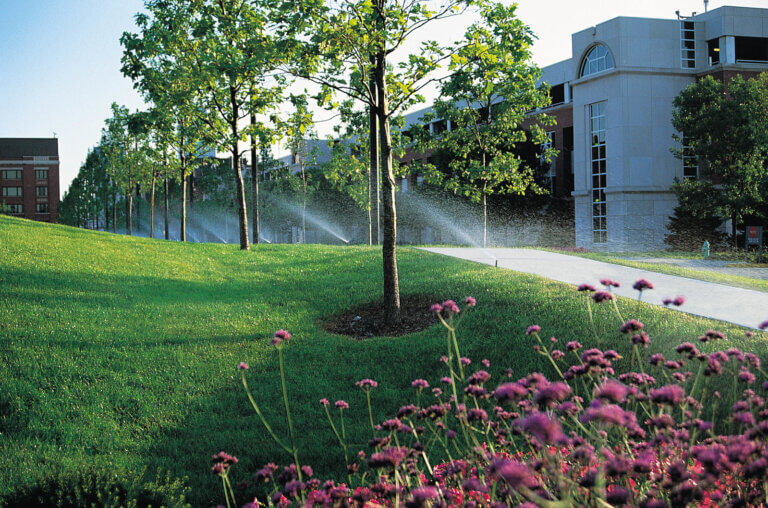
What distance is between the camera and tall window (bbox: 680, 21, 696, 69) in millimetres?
31859

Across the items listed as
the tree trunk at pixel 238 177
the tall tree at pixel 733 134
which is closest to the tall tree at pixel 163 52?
the tree trunk at pixel 238 177

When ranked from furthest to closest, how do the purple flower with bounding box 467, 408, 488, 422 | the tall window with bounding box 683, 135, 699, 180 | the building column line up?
1. the building column
2. the tall window with bounding box 683, 135, 699, 180
3. the purple flower with bounding box 467, 408, 488, 422

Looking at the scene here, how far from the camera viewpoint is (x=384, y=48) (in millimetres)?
8383

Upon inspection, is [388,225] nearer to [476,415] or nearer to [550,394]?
[476,415]

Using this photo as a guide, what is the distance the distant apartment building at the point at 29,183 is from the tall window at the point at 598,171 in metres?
83.6

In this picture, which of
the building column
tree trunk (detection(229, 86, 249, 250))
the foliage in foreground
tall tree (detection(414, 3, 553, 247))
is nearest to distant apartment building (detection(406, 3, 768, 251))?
the building column

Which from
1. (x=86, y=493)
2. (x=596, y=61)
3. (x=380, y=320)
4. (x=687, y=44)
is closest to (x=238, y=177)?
(x=380, y=320)

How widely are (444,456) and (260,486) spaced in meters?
1.49

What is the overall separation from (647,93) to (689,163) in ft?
15.1

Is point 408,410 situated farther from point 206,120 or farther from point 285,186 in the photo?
point 285,186

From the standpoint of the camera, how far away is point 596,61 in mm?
33125

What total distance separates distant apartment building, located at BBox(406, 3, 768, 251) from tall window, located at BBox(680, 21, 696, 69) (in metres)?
0.06

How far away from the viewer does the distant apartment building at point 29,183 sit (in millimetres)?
90188

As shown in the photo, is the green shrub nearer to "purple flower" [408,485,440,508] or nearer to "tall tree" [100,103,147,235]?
"purple flower" [408,485,440,508]
